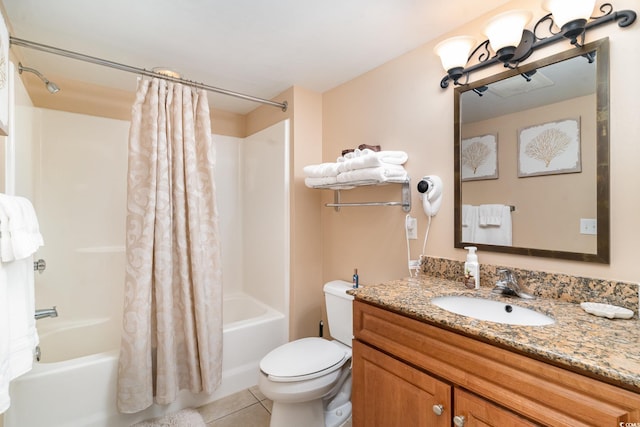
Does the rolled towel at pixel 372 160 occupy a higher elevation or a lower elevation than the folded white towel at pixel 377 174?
higher

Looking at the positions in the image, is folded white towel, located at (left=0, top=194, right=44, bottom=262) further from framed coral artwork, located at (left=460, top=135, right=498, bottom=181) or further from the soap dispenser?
framed coral artwork, located at (left=460, top=135, right=498, bottom=181)

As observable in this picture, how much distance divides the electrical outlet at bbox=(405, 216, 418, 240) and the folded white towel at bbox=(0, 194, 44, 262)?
1649 mm

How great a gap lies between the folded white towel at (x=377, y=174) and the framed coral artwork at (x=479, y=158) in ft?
1.03

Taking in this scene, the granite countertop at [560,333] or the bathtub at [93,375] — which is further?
the bathtub at [93,375]

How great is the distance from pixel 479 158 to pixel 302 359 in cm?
138

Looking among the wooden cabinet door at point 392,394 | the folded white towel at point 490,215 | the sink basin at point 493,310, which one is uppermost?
the folded white towel at point 490,215

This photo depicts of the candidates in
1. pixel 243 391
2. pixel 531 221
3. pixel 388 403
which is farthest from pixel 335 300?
pixel 531 221

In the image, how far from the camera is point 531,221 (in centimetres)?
126

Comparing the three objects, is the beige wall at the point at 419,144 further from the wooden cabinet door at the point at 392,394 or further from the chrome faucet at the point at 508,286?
the wooden cabinet door at the point at 392,394

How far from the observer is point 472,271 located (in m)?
1.32

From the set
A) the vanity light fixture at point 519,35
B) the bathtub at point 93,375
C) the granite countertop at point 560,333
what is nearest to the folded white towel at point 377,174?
the vanity light fixture at point 519,35

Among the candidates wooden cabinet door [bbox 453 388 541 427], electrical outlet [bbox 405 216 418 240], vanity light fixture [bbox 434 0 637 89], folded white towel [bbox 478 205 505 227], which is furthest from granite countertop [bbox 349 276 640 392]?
vanity light fixture [bbox 434 0 637 89]

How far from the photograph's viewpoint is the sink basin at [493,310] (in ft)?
3.55

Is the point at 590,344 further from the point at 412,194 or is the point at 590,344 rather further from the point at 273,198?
the point at 273,198
